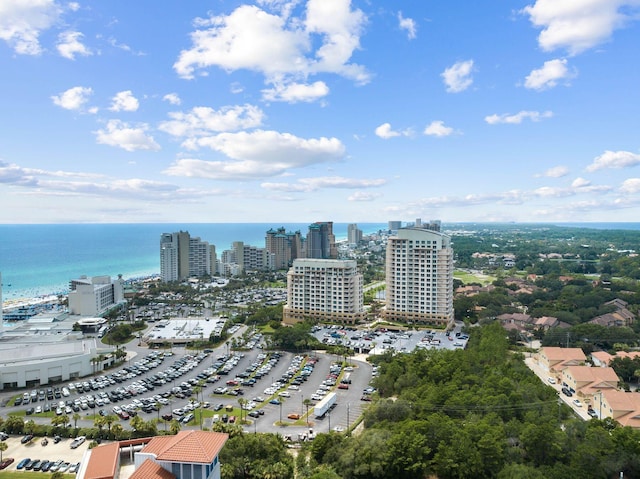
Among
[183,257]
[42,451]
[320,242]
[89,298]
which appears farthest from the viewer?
[320,242]

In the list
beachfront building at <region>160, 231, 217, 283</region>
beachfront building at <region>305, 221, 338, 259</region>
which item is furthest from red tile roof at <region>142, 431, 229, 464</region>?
beachfront building at <region>305, 221, 338, 259</region>

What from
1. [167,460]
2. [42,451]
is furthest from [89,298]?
[167,460]

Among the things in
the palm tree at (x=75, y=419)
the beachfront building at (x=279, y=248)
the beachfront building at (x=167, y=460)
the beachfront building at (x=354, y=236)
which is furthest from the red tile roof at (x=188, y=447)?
the beachfront building at (x=354, y=236)

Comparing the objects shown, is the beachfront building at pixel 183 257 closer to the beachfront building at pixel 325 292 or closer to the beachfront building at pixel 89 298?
the beachfront building at pixel 89 298

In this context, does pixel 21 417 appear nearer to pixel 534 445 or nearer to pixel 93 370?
pixel 93 370

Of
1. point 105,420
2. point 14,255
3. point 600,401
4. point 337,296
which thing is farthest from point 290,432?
point 14,255

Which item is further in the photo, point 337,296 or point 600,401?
point 337,296

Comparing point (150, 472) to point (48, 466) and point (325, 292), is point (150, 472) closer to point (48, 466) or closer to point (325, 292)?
point (48, 466)
